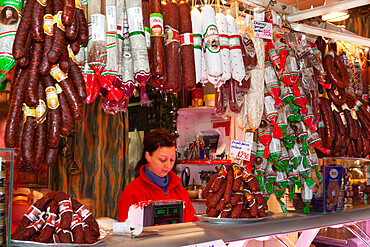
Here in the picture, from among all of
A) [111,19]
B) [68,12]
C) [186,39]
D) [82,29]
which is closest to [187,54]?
[186,39]

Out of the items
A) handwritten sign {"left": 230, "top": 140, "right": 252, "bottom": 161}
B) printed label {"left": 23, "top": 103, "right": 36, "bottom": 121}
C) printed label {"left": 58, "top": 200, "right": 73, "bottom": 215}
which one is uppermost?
printed label {"left": 23, "top": 103, "right": 36, "bottom": 121}

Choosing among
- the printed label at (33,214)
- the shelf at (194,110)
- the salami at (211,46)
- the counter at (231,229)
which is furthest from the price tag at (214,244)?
the shelf at (194,110)

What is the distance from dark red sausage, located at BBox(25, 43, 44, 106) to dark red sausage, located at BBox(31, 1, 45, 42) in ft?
0.14

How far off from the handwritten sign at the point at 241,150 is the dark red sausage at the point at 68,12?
1.67 meters

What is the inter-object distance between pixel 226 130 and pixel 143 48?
4.58 metres

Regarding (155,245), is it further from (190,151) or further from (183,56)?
(190,151)

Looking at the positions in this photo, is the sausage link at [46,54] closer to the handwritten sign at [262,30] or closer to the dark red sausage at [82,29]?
the dark red sausage at [82,29]

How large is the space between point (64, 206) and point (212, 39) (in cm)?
146

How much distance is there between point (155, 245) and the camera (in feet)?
6.15

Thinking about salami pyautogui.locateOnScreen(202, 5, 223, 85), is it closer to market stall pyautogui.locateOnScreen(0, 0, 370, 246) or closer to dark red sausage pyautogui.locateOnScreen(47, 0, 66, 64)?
market stall pyautogui.locateOnScreen(0, 0, 370, 246)

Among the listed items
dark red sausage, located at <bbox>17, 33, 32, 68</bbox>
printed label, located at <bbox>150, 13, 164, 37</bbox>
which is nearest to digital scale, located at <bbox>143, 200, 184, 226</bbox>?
printed label, located at <bbox>150, 13, 164, 37</bbox>

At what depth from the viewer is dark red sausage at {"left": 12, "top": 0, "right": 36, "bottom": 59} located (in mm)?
1844

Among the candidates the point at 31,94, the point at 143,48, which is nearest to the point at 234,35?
the point at 143,48

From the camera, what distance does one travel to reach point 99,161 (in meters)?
6.38
